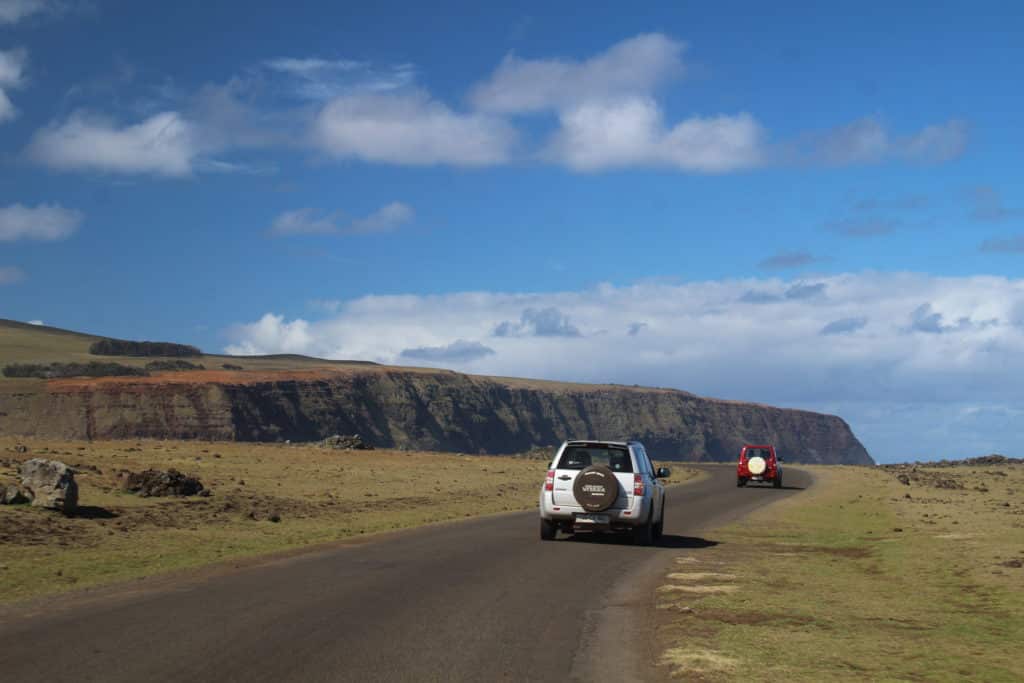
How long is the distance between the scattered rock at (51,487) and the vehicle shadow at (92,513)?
192mm

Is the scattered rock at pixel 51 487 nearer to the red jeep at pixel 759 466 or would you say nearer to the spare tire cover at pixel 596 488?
the spare tire cover at pixel 596 488

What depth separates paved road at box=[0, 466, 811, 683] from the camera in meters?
8.84

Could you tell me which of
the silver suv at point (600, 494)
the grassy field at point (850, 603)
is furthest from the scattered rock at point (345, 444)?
the silver suv at point (600, 494)

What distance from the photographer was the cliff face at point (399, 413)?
92.0 meters

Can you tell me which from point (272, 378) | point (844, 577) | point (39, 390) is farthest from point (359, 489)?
point (272, 378)

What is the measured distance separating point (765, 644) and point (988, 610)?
14.2 ft

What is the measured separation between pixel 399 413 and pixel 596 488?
108424 mm

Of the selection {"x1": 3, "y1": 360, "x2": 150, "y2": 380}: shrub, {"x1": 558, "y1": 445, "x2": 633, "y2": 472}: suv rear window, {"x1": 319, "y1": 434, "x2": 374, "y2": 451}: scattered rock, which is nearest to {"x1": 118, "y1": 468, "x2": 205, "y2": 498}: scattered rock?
{"x1": 558, "y1": 445, "x2": 633, "y2": 472}: suv rear window

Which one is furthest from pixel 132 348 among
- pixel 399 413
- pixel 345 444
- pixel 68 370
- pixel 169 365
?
pixel 345 444

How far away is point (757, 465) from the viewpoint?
4925cm

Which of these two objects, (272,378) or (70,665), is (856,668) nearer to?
(70,665)

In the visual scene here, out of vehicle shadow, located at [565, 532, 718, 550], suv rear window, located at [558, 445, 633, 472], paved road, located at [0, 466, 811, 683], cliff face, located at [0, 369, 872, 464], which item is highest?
cliff face, located at [0, 369, 872, 464]

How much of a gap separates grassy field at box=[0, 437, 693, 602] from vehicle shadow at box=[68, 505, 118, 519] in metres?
0.03

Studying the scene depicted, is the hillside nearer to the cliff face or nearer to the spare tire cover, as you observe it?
the cliff face
